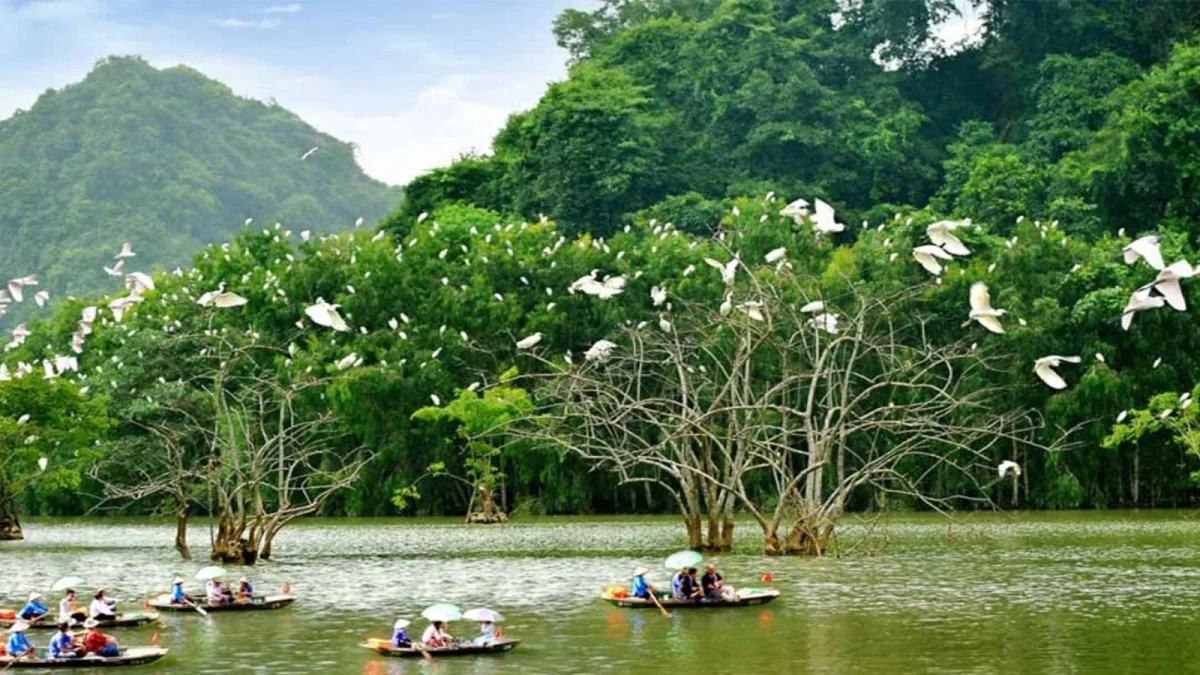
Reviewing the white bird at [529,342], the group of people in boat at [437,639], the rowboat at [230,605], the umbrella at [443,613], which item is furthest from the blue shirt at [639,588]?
the white bird at [529,342]

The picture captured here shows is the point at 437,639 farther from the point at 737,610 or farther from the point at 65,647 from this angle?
the point at 737,610

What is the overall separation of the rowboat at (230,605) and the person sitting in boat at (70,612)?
2.33 metres

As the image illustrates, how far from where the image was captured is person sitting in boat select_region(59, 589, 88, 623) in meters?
17.6

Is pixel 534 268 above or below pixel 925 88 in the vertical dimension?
below

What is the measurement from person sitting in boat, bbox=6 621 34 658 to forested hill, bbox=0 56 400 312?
217 ft

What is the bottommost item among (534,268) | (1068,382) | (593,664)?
(593,664)

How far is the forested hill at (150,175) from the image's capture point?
293ft

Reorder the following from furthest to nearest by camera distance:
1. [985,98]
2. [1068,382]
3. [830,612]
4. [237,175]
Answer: [237,175] < [985,98] < [1068,382] < [830,612]

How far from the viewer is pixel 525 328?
47.8 meters

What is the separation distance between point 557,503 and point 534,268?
766 cm

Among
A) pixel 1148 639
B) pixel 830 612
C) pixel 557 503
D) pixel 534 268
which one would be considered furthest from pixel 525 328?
pixel 1148 639

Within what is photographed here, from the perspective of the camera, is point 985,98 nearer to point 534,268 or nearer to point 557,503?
point 534,268

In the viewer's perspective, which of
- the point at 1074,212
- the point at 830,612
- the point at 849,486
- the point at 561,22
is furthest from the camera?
the point at 561,22

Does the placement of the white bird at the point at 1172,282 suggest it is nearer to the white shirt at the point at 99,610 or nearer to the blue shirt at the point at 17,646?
the blue shirt at the point at 17,646
